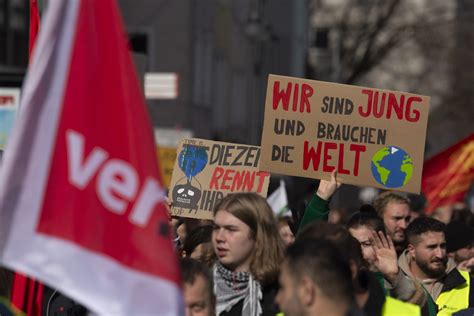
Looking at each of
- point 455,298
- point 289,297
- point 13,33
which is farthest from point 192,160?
point 13,33

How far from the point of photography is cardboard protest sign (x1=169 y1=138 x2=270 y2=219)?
9.11m

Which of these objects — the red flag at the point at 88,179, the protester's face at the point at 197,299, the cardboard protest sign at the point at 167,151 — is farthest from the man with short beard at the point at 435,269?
the cardboard protest sign at the point at 167,151

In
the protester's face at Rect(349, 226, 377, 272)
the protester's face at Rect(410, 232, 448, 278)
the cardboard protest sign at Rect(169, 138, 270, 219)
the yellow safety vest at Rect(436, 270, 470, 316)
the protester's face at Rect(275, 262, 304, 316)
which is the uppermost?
the cardboard protest sign at Rect(169, 138, 270, 219)

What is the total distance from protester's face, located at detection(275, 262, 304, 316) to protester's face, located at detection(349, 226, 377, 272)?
2.13m

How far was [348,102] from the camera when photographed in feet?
27.7

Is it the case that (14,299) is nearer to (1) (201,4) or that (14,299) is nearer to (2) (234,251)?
(2) (234,251)

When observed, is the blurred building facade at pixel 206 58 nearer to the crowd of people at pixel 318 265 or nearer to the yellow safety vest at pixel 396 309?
the crowd of people at pixel 318 265

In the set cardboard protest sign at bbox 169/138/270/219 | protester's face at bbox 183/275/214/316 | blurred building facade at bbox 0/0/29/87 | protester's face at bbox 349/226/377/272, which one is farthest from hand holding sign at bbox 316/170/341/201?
blurred building facade at bbox 0/0/29/87

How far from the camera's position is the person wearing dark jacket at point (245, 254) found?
6.23m

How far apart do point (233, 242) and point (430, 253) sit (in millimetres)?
2339

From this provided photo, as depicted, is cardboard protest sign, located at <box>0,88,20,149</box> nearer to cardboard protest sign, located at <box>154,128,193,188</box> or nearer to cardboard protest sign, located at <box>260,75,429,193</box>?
cardboard protest sign, located at <box>154,128,193,188</box>

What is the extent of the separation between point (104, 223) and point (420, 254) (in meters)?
4.21

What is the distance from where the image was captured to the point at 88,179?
4.52 metres

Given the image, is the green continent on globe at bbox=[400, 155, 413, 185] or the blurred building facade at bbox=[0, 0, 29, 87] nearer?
the green continent on globe at bbox=[400, 155, 413, 185]
